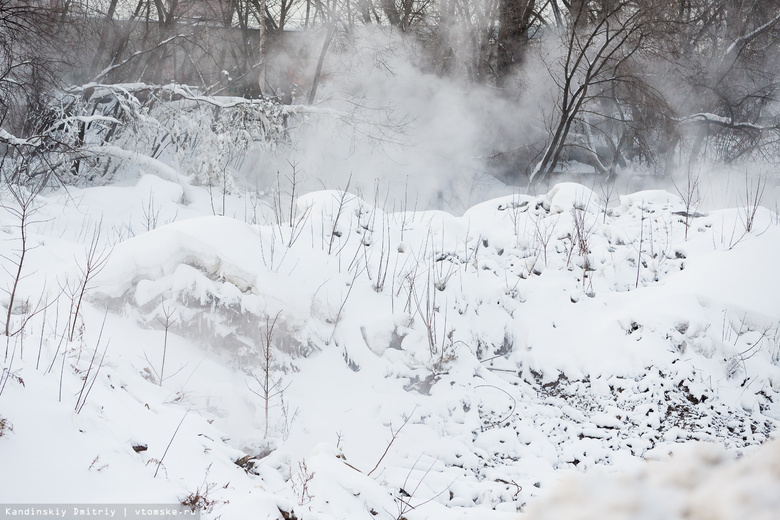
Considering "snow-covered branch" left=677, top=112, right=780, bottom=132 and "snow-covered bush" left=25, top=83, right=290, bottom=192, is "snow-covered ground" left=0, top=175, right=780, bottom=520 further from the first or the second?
"snow-covered branch" left=677, top=112, right=780, bottom=132

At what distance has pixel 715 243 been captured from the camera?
5.43 metres

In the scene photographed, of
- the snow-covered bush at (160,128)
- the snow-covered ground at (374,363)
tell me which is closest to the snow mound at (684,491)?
the snow-covered ground at (374,363)

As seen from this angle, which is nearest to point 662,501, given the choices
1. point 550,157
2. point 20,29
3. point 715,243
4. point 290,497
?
point 290,497

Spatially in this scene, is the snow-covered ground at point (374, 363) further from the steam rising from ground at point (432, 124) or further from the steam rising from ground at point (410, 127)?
the steam rising from ground at point (432, 124)

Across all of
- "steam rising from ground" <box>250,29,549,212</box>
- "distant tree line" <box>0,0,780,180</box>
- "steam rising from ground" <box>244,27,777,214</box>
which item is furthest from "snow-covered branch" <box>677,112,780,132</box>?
"steam rising from ground" <box>250,29,549,212</box>

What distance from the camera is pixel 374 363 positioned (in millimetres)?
4074

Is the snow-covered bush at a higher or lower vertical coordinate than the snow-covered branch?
lower

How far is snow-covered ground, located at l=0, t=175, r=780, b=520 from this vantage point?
217 cm

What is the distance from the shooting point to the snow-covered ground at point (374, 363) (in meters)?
2.17

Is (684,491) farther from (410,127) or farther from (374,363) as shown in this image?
(410,127)

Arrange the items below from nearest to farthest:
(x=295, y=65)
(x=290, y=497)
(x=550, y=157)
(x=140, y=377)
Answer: (x=290, y=497) → (x=140, y=377) → (x=550, y=157) → (x=295, y=65)

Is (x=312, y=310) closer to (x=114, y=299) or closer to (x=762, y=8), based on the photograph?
(x=114, y=299)

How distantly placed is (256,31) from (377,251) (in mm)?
11863

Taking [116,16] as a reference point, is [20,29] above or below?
below
